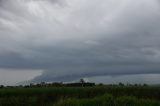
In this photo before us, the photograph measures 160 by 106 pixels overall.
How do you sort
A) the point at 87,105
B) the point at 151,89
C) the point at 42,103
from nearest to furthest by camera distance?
the point at 87,105, the point at 42,103, the point at 151,89

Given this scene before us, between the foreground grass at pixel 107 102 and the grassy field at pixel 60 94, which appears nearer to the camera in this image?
the foreground grass at pixel 107 102

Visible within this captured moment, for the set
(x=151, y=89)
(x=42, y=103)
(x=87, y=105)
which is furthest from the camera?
(x=151, y=89)

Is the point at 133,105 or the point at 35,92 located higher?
the point at 35,92

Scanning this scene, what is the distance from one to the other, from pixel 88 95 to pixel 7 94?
7.91 meters

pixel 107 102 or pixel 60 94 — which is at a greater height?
pixel 60 94

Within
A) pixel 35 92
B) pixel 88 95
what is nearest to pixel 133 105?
pixel 88 95

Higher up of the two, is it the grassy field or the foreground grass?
the grassy field

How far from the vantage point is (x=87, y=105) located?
34.4 metres

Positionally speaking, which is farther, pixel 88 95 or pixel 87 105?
pixel 88 95

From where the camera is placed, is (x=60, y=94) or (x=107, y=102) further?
(x=60, y=94)

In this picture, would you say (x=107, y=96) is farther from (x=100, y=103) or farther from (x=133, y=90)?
(x=133, y=90)

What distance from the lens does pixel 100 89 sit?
46188 millimetres

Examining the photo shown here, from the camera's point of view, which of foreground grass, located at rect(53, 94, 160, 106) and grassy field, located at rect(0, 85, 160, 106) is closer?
foreground grass, located at rect(53, 94, 160, 106)

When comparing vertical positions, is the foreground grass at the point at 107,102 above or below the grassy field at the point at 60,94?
below
